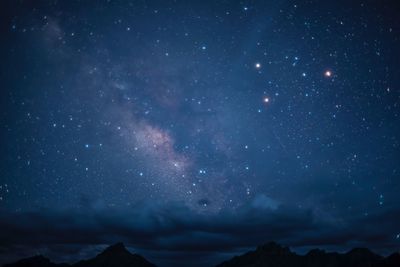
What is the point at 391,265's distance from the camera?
103062mm
